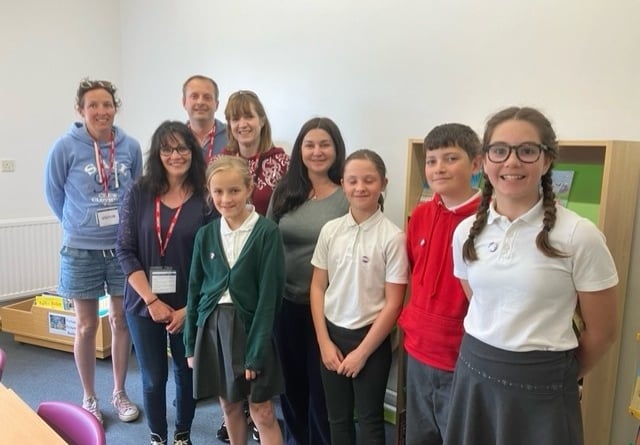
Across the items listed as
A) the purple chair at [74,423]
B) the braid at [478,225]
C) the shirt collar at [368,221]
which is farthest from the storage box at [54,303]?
the braid at [478,225]

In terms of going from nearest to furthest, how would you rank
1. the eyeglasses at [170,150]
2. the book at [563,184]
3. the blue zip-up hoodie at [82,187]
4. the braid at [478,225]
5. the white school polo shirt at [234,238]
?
the braid at [478,225] → the white school polo shirt at [234,238] → the book at [563,184] → the eyeglasses at [170,150] → the blue zip-up hoodie at [82,187]

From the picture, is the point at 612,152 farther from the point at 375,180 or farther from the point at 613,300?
the point at 375,180

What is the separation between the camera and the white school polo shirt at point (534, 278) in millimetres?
1237

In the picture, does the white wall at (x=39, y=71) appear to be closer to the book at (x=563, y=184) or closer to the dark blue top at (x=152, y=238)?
the dark blue top at (x=152, y=238)

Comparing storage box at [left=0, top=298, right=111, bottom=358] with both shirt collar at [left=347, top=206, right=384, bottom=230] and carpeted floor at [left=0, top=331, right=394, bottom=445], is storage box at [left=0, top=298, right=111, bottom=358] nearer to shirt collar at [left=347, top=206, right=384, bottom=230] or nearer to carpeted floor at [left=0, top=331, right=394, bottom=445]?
carpeted floor at [left=0, top=331, right=394, bottom=445]

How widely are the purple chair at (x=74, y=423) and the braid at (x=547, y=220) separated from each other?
3.95ft

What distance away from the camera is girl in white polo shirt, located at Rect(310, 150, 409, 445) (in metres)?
1.83

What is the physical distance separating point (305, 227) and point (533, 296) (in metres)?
1.03

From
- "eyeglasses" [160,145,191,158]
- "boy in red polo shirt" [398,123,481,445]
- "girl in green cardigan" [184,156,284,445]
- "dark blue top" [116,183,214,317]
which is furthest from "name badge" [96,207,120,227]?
"boy in red polo shirt" [398,123,481,445]

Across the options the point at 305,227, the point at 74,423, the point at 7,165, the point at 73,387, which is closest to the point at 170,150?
the point at 305,227

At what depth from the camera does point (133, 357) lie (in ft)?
11.8

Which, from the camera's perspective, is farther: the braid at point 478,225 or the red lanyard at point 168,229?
the red lanyard at point 168,229

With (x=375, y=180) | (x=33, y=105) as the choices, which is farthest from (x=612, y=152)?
(x=33, y=105)

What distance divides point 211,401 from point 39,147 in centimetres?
277
